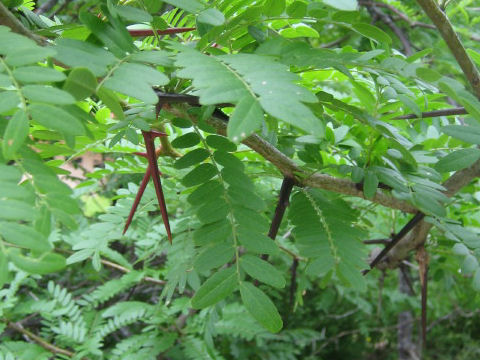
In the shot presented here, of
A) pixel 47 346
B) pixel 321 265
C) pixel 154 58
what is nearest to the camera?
pixel 154 58

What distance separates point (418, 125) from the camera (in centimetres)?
86

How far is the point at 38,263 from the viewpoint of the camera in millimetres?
354

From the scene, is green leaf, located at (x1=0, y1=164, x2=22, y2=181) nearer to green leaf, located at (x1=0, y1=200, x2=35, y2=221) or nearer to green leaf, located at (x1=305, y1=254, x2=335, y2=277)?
green leaf, located at (x1=0, y1=200, x2=35, y2=221)

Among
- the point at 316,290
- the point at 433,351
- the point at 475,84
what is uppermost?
the point at 475,84

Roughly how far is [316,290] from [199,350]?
4.00ft

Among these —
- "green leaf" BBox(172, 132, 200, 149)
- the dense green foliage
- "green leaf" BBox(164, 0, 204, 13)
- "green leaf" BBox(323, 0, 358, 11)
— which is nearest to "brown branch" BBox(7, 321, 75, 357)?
the dense green foliage

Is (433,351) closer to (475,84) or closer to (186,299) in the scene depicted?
(186,299)

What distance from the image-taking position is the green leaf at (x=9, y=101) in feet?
1.22

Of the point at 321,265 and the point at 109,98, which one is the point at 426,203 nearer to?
the point at 321,265

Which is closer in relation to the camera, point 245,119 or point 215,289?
point 245,119

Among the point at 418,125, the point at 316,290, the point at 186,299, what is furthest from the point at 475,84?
the point at 316,290

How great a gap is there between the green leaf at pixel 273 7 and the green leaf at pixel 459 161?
0.97 ft

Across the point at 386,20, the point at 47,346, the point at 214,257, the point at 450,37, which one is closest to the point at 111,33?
the point at 214,257

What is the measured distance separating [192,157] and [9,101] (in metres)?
0.29
